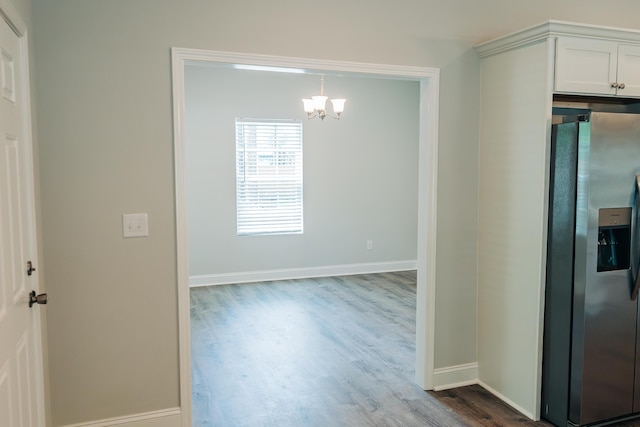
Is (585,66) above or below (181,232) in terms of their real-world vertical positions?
above

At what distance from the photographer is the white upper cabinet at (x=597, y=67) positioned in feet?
9.02

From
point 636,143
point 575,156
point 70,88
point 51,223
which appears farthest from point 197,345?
point 636,143

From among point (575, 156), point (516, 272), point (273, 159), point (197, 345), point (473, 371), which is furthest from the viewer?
point (273, 159)

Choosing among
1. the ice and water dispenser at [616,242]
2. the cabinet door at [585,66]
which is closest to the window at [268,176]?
the cabinet door at [585,66]

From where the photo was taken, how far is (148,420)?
2736 millimetres

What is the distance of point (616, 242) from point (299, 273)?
443 cm

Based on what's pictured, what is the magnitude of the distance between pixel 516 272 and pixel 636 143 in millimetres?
963

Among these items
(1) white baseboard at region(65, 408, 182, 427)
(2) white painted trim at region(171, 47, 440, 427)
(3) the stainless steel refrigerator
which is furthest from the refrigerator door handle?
(1) white baseboard at region(65, 408, 182, 427)

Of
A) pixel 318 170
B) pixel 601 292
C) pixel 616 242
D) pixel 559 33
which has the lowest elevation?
pixel 601 292

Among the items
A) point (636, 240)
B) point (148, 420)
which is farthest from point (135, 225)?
point (636, 240)

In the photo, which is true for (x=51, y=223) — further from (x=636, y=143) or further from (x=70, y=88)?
(x=636, y=143)

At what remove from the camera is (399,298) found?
576cm

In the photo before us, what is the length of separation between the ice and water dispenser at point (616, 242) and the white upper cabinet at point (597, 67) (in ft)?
2.35

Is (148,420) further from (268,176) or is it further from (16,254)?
(268,176)
